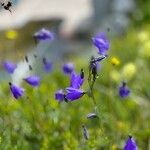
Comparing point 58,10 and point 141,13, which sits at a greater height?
point 141,13

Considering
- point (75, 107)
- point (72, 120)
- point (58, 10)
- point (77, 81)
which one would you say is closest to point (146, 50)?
point (75, 107)

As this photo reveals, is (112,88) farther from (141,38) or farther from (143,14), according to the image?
(143,14)

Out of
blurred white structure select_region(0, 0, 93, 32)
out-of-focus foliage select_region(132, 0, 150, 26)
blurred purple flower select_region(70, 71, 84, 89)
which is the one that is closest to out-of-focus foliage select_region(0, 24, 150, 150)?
blurred purple flower select_region(70, 71, 84, 89)

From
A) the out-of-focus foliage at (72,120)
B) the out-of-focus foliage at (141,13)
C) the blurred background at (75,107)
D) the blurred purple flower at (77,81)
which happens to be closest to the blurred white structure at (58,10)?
the out-of-focus foliage at (141,13)

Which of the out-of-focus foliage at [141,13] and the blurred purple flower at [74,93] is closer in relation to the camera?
the blurred purple flower at [74,93]

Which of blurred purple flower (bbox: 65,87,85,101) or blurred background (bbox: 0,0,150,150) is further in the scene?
blurred background (bbox: 0,0,150,150)

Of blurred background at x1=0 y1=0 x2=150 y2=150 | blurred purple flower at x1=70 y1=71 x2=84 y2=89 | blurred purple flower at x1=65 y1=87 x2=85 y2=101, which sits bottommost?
blurred background at x1=0 y1=0 x2=150 y2=150

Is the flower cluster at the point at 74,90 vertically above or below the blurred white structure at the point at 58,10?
above

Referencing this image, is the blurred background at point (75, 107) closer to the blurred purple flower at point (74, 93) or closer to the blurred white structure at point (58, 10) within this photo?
the blurred purple flower at point (74, 93)

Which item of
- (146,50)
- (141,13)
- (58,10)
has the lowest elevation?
(58,10)

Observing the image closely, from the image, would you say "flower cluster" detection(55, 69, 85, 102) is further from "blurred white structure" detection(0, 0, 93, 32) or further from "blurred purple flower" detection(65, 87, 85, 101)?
"blurred white structure" detection(0, 0, 93, 32)

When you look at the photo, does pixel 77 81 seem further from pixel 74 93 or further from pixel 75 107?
pixel 75 107
